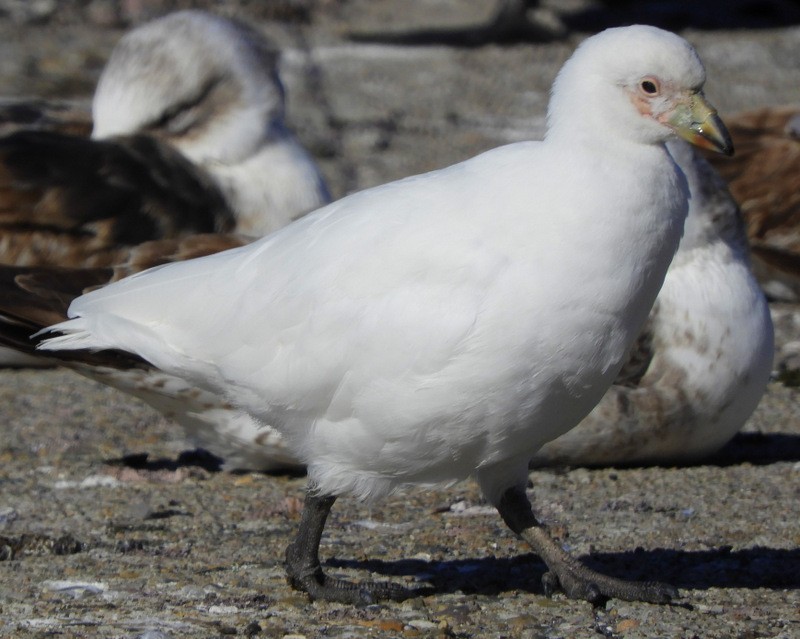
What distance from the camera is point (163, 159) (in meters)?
7.64

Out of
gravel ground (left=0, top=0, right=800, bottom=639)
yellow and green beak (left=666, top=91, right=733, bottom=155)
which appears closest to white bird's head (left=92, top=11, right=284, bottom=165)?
gravel ground (left=0, top=0, right=800, bottom=639)

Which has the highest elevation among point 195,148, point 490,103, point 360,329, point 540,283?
point 540,283

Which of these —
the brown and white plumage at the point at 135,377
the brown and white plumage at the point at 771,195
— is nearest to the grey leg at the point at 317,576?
the brown and white plumage at the point at 135,377

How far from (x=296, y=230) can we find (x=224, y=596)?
40.7 inches

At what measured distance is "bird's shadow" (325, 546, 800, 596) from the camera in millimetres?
4180

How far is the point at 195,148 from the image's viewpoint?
7.98 m

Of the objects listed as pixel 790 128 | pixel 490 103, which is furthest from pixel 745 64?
pixel 790 128

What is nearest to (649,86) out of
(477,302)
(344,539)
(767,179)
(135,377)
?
(477,302)

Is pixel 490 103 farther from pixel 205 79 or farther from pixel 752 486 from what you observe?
pixel 752 486

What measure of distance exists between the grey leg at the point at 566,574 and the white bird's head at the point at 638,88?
3.66 ft

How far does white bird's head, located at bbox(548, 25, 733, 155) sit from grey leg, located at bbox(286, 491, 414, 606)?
1.25 meters

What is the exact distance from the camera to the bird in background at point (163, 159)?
7203 millimetres

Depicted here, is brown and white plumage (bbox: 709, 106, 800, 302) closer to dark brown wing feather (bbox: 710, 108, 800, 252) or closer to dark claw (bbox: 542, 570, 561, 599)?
dark brown wing feather (bbox: 710, 108, 800, 252)

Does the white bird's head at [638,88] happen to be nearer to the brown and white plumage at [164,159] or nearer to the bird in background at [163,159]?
the bird in background at [163,159]
